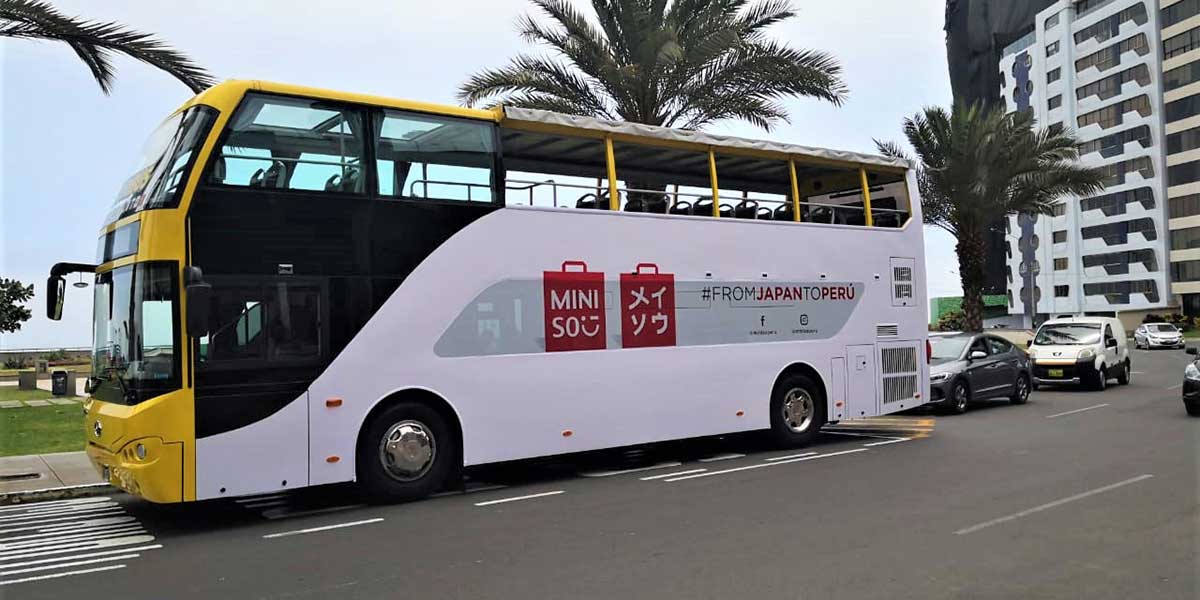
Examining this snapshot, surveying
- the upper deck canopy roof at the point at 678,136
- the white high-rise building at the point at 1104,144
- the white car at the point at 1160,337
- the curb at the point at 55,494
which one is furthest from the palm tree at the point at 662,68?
the white high-rise building at the point at 1104,144

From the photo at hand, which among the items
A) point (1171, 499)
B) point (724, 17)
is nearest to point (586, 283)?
point (1171, 499)

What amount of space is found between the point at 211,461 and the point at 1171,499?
8.45 meters

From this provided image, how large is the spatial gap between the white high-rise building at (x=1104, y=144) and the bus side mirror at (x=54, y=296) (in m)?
66.7

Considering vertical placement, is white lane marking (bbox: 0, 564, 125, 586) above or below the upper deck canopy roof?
below

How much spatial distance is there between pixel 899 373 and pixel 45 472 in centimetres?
1168

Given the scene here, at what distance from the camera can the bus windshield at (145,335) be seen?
8.13 metres

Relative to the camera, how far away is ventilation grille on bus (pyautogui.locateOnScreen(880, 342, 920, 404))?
1399cm

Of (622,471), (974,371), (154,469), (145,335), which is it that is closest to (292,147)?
(145,335)

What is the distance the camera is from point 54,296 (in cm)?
934

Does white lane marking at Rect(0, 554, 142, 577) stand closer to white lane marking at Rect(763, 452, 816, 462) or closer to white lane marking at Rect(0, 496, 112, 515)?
white lane marking at Rect(0, 496, 112, 515)

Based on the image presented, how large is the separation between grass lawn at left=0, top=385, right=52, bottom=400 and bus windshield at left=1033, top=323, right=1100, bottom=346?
1003 inches

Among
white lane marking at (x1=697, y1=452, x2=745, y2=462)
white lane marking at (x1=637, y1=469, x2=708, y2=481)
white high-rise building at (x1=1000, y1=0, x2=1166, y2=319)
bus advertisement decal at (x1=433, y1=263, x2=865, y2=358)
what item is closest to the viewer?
bus advertisement decal at (x1=433, y1=263, x2=865, y2=358)

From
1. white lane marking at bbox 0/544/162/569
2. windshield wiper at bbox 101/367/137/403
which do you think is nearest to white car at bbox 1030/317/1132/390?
windshield wiper at bbox 101/367/137/403

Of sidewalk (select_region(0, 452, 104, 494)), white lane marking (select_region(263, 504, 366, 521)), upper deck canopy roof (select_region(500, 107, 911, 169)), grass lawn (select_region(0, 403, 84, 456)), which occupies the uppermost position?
upper deck canopy roof (select_region(500, 107, 911, 169))
